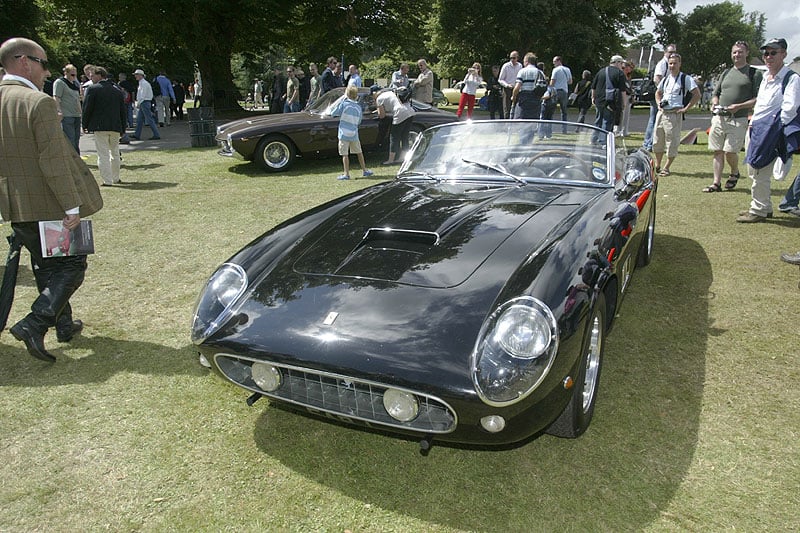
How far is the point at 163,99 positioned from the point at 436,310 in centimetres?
2077

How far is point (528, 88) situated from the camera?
1145cm

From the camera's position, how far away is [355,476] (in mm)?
2664

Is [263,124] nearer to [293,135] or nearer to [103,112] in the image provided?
[293,135]

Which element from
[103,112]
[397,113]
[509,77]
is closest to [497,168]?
[397,113]

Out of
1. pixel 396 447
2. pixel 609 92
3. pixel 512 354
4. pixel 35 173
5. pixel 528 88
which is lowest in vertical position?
pixel 396 447

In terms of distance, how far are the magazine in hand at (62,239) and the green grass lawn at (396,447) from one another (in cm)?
69

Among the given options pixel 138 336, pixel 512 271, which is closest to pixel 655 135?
pixel 512 271

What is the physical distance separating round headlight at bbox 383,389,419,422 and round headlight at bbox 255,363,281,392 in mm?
527

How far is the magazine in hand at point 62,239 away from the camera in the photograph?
12.0 feet

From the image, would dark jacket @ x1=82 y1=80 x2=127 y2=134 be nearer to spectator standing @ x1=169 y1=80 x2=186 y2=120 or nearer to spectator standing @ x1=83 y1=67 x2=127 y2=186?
spectator standing @ x1=83 y1=67 x2=127 y2=186

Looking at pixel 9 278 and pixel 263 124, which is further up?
pixel 263 124

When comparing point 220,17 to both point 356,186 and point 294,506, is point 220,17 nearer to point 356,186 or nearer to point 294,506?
point 356,186

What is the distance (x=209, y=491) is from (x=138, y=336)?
1.93 m

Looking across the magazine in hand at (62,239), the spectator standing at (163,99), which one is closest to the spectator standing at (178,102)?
the spectator standing at (163,99)
